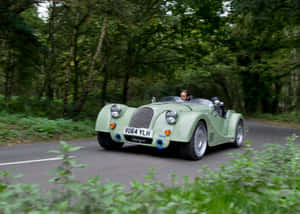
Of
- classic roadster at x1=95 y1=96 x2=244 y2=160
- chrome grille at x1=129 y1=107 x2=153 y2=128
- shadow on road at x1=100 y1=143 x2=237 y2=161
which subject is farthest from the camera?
shadow on road at x1=100 y1=143 x2=237 y2=161

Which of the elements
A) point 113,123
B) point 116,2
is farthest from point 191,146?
point 116,2

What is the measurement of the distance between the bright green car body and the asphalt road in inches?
15.0

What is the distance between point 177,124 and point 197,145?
70 cm

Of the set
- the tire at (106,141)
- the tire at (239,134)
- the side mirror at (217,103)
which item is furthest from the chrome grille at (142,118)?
the tire at (239,134)

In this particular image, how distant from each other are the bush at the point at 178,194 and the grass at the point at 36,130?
4.97 meters

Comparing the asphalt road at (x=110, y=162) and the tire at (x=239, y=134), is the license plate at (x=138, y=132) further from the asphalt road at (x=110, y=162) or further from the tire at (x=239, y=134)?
the tire at (x=239, y=134)

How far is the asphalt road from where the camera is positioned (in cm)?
460

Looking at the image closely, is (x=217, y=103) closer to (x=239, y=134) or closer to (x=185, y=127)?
(x=239, y=134)

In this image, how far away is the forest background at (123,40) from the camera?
38.6 ft

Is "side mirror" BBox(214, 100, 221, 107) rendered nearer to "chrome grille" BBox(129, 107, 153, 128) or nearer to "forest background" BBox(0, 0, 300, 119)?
"chrome grille" BBox(129, 107, 153, 128)

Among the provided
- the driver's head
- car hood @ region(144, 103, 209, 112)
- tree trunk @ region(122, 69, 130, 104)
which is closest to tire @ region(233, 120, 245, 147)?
car hood @ region(144, 103, 209, 112)

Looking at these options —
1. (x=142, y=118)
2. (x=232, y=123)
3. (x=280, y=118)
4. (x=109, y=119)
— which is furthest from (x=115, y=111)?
(x=280, y=118)

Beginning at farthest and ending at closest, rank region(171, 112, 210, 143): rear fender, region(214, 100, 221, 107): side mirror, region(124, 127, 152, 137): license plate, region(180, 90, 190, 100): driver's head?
region(180, 90, 190, 100): driver's head
region(214, 100, 221, 107): side mirror
region(124, 127, 152, 137): license plate
region(171, 112, 210, 143): rear fender

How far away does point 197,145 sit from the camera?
6473 millimetres
